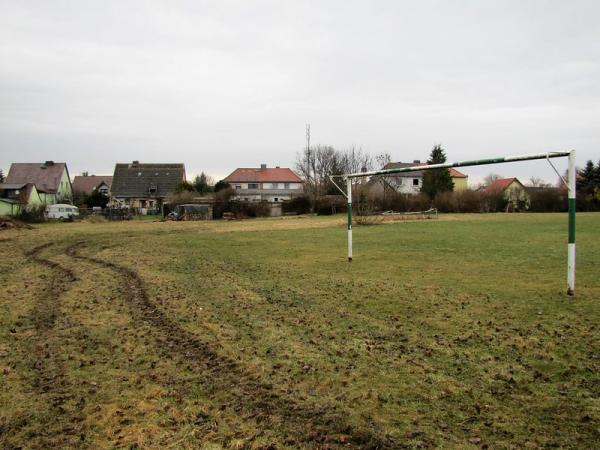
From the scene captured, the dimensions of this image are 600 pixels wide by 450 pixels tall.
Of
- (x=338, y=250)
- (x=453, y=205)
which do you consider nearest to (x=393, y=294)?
(x=338, y=250)

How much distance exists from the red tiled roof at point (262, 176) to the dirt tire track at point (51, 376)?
6777cm

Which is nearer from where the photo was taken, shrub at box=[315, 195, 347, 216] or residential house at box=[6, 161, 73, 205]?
shrub at box=[315, 195, 347, 216]

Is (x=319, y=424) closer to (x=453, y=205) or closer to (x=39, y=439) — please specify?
(x=39, y=439)

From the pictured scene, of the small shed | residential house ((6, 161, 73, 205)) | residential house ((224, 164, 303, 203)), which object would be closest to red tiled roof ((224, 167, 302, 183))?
residential house ((224, 164, 303, 203))

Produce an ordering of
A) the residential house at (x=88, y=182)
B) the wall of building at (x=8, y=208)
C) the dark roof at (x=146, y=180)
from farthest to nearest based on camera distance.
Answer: the residential house at (x=88, y=182) → the dark roof at (x=146, y=180) → the wall of building at (x=8, y=208)

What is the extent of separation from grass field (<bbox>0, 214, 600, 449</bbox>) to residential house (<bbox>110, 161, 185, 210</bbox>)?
60204 mm

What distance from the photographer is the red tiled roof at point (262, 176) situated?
75.9 metres

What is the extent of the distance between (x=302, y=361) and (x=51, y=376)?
2.47 meters

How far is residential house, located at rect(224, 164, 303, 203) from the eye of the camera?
74875 millimetres

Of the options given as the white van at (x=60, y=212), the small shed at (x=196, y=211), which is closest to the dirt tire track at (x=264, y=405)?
the small shed at (x=196, y=211)

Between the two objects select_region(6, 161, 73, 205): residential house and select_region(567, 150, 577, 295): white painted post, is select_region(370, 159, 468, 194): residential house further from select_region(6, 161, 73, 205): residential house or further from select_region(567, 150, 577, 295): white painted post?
select_region(567, 150, 577, 295): white painted post

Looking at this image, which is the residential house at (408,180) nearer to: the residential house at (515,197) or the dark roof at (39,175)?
the residential house at (515,197)

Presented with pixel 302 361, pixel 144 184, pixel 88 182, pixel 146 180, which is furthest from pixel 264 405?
pixel 88 182

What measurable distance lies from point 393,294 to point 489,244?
32.1 ft
